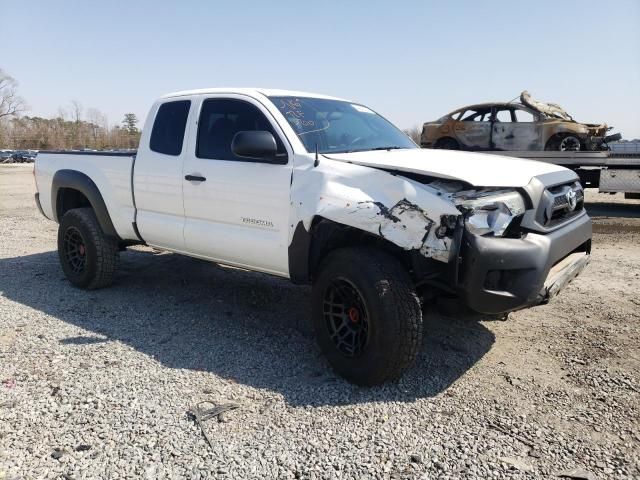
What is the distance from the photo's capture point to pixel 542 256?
122 inches

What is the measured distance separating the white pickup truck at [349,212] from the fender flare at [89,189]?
0.65 feet

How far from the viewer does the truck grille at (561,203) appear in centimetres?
336

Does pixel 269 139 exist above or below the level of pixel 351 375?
above

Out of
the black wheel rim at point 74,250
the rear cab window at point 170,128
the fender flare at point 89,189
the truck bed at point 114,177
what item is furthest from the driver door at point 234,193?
the black wheel rim at point 74,250

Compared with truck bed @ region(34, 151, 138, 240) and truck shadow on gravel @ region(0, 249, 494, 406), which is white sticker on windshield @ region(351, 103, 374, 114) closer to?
truck shadow on gravel @ region(0, 249, 494, 406)

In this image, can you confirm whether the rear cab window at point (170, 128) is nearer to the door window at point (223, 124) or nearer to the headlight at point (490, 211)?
the door window at point (223, 124)

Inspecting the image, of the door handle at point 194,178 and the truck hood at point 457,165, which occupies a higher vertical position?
the truck hood at point 457,165

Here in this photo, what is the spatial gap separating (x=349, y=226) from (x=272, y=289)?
237cm

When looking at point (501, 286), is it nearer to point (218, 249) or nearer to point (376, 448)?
point (376, 448)

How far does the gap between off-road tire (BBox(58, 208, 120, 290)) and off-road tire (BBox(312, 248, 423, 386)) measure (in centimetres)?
305

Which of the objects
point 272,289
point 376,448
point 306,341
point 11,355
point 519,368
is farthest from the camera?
point 272,289

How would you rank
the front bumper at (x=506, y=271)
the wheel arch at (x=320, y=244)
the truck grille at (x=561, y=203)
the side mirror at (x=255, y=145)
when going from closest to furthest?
the front bumper at (x=506, y=271) → the truck grille at (x=561, y=203) → the wheel arch at (x=320, y=244) → the side mirror at (x=255, y=145)

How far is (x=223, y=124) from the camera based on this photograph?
4.43 meters

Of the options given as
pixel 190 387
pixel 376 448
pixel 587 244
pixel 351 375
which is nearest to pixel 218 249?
pixel 190 387
